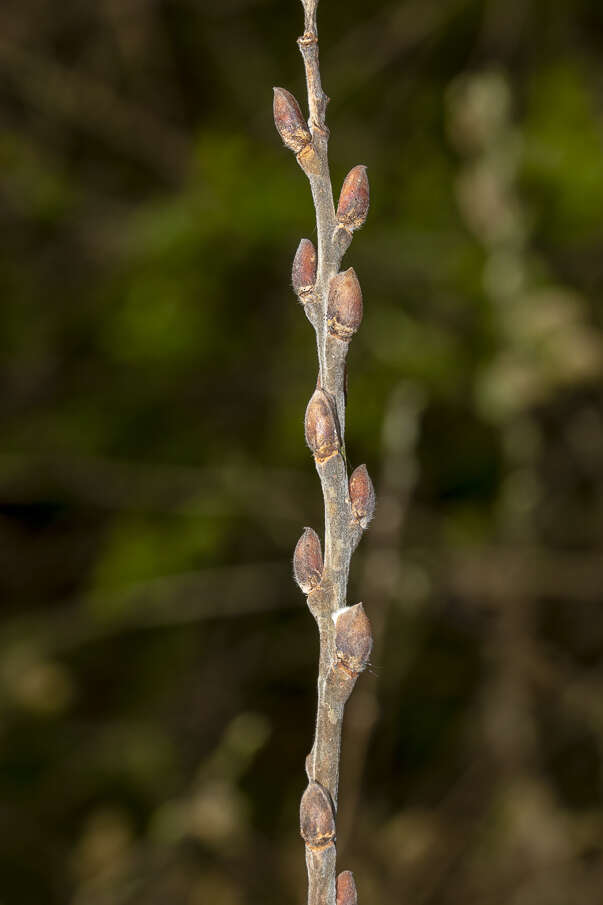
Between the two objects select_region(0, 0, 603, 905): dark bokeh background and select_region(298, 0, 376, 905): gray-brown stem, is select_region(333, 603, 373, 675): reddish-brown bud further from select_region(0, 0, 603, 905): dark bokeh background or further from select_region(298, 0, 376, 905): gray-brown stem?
select_region(0, 0, 603, 905): dark bokeh background

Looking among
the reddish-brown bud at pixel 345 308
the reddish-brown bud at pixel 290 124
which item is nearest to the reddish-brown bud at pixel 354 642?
the reddish-brown bud at pixel 345 308

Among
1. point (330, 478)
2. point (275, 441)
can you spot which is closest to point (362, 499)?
point (330, 478)

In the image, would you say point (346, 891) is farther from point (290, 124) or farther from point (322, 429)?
point (290, 124)

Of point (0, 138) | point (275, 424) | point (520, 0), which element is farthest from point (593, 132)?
point (0, 138)

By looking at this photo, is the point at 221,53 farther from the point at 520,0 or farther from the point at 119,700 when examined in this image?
the point at 119,700

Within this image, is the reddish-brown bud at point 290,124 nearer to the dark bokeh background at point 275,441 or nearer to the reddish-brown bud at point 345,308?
the reddish-brown bud at point 345,308

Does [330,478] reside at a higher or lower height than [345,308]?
lower
